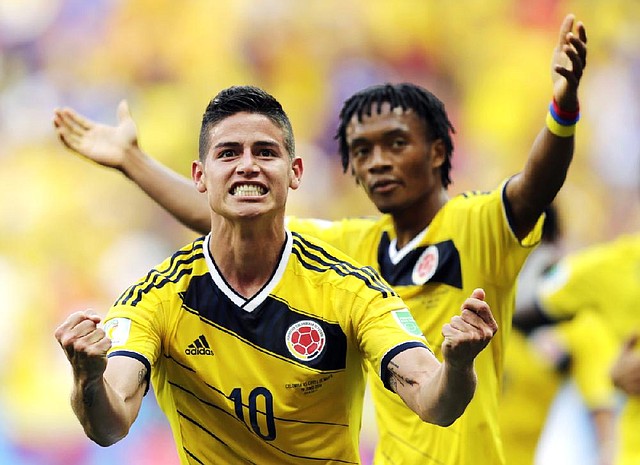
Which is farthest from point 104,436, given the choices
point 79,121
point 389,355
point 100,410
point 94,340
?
point 79,121

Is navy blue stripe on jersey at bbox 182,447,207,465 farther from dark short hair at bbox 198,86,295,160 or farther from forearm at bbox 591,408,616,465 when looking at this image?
forearm at bbox 591,408,616,465

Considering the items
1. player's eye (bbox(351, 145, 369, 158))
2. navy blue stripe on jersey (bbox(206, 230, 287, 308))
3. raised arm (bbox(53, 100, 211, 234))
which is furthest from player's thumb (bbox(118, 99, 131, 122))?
navy blue stripe on jersey (bbox(206, 230, 287, 308))

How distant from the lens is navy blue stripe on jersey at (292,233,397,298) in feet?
12.4

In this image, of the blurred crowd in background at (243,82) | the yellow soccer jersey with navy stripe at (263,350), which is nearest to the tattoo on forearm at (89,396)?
the yellow soccer jersey with navy stripe at (263,350)

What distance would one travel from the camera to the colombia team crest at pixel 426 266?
4695 mm

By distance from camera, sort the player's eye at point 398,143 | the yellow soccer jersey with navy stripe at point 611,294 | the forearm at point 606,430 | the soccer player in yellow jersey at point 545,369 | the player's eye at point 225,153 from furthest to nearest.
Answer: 1. the forearm at point 606,430
2. the soccer player in yellow jersey at point 545,369
3. the yellow soccer jersey with navy stripe at point 611,294
4. the player's eye at point 398,143
5. the player's eye at point 225,153

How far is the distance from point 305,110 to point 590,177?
2.90 m

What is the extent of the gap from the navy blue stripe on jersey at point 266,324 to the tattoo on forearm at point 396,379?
11.8 inches

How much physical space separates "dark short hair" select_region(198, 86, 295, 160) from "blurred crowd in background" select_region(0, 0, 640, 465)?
6.82 metres

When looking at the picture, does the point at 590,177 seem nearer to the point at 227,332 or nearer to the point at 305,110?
the point at 305,110

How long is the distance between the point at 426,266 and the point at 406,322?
1.14 meters

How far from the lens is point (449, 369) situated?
10.5 ft

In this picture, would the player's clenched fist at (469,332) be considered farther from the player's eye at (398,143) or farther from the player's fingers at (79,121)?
the player's fingers at (79,121)

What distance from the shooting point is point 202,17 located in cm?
1184
